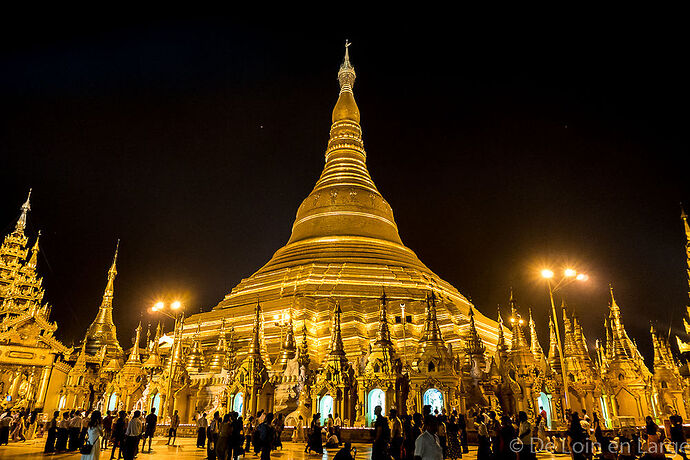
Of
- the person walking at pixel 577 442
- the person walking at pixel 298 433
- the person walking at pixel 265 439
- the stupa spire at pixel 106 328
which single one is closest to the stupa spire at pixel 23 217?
the stupa spire at pixel 106 328

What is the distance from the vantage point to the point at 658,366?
93.2ft

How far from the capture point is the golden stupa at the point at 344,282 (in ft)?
91.0

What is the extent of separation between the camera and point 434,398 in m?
19.1

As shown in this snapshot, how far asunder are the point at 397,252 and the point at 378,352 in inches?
662

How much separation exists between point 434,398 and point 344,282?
13076mm

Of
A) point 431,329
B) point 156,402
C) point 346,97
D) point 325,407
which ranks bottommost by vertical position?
point 325,407

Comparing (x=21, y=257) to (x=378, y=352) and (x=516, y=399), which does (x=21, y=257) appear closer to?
(x=378, y=352)

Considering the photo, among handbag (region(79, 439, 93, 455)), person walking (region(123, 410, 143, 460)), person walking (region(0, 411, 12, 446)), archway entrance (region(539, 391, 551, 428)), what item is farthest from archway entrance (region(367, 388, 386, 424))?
person walking (region(0, 411, 12, 446))

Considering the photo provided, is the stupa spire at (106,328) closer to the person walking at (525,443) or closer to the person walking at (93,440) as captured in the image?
the person walking at (93,440)

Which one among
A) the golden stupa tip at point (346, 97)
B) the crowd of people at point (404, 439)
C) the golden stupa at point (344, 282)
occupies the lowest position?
the crowd of people at point (404, 439)

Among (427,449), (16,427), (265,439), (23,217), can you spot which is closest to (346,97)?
(23,217)

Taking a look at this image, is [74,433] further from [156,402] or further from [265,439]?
[156,402]

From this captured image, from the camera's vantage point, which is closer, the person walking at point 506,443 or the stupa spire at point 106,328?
the person walking at point 506,443

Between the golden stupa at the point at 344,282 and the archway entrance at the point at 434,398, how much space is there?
465 cm
